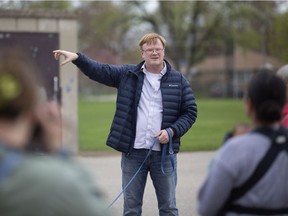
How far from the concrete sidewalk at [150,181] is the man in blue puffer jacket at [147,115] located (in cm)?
52

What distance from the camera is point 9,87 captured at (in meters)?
1.89

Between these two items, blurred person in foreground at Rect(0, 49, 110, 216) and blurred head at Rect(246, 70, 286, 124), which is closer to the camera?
blurred person in foreground at Rect(0, 49, 110, 216)

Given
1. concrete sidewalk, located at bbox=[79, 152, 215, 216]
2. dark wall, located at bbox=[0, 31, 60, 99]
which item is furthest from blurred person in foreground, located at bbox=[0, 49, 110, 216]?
dark wall, located at bbox=[0, 31, 60, 99]

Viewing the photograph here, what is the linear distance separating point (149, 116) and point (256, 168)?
224 centimetres

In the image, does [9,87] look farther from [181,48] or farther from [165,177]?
[181,48]

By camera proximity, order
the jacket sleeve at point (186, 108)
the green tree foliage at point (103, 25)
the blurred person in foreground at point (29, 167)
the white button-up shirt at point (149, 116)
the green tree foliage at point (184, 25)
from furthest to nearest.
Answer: the green tree foliage at point (184, 25) < the green tree foliage at point (103, 25) < the jacket sleeve at point (186, 108) < the white button-up shirt at point (149, 116) < the blurred person in foreground at point (29, 167)

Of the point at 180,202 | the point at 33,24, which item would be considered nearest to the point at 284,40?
the point at 33,24

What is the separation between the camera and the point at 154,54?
15.6ft

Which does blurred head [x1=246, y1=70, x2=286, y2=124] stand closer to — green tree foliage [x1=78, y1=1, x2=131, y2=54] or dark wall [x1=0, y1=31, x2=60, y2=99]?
dark wall [x1=0, y1=31, x2=60, y2=99]

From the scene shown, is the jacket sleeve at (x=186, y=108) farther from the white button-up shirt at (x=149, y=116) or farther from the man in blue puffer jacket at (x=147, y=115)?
the white button-up shirt at (x=149, y=116)

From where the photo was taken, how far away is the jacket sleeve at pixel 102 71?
4770mm

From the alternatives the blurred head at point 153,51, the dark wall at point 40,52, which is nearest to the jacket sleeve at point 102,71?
the blurred head at point 153,51

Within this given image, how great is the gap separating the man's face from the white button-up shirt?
0.60 feet

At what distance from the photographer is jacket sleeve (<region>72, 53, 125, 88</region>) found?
15.6ft
